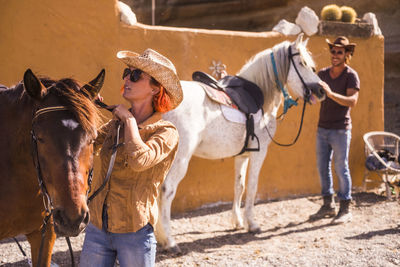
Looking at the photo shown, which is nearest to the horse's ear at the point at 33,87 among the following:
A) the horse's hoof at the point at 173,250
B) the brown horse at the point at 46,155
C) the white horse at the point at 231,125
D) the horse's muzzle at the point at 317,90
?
the brown horse at the point at 46,155

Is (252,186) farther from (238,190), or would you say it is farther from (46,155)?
(46,155)

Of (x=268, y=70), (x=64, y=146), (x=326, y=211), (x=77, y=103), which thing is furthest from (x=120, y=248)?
(x=326, y=211)

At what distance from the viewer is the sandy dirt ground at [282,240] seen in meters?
4.04

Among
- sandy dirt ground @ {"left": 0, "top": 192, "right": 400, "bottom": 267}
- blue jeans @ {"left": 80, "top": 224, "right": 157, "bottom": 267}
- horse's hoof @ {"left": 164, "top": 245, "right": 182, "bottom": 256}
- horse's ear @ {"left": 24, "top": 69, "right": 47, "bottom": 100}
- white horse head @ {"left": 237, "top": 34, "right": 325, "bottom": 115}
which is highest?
white horse head @ {"left": 237, "top": 34, "right": 325, "bottom": 115}

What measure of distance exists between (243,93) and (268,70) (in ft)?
1.57

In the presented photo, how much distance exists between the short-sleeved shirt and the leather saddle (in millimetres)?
1008

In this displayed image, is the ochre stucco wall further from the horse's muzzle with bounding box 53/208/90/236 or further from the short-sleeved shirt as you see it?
the horse's muzzle with bounding box 53/208/90/236

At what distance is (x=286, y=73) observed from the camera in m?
4.97

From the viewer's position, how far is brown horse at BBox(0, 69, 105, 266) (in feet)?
5.84

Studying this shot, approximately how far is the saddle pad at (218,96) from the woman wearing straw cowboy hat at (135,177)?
92.2 inches

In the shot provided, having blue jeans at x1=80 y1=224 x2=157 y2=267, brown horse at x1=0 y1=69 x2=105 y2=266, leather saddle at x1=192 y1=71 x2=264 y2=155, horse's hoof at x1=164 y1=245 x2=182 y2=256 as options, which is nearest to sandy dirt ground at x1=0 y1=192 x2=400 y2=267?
→ horse's hoof at x1=164 y1=245 x2=182 y2=256

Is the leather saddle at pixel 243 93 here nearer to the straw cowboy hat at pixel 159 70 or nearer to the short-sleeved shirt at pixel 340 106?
the short-sleeved shirt at pixel 340 106

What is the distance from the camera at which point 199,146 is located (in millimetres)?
4566

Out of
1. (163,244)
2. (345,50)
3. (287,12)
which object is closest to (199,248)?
(163,244)
